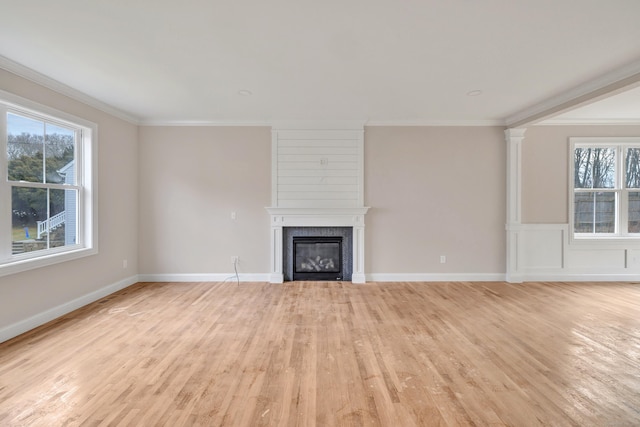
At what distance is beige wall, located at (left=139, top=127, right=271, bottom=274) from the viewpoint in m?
5.03

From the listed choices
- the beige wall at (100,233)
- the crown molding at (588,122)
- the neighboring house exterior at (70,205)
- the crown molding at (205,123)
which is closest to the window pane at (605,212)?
the crown molding at (588,122)

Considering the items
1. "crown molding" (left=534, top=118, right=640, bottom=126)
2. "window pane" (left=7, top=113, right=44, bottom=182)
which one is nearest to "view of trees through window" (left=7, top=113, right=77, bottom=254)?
"window pane" (left=7, top=113, right=44, bottom=182)

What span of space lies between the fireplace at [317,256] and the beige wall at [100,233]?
2.57 m

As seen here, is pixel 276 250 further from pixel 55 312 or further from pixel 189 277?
pixel 55 312

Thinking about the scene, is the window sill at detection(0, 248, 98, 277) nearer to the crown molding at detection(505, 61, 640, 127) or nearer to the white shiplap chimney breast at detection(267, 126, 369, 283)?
the white shiplap chimney breast at detection(267, 126, 369, 283)

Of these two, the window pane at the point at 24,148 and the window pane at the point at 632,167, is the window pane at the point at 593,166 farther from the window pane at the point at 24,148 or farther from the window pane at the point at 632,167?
the window pane at the point at 24,148

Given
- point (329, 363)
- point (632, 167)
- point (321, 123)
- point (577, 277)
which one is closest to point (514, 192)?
point (577, 277)

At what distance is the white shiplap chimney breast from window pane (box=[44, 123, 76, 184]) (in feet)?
8.44

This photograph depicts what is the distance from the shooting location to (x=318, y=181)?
5.07 metres

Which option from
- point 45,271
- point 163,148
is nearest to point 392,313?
point 45,271

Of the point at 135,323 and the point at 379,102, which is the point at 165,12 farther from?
the point at 135,323

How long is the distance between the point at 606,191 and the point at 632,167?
23.0 inches

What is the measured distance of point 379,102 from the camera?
13.4ft

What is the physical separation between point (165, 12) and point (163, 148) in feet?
10.7
